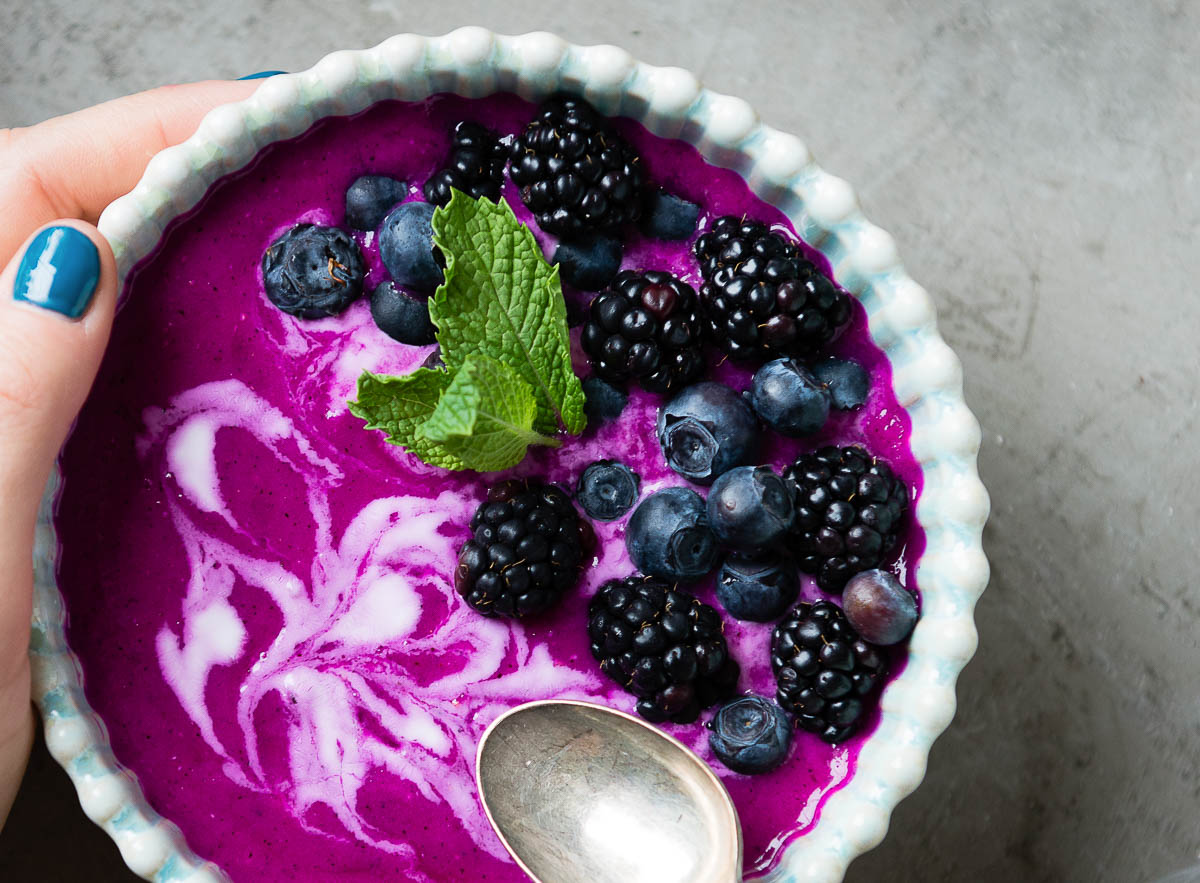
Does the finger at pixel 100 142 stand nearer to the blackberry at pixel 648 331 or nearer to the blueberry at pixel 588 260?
the blueberry at pixel 588 260

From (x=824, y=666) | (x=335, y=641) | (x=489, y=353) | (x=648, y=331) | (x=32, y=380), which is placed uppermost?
(x=648, y=331)

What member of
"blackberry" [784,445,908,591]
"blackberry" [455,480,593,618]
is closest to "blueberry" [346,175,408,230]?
"blackberry" [455,480,593,618]

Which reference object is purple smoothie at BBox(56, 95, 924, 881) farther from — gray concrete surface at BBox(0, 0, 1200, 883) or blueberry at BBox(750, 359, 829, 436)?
gray concrete surface at BBox(0, 0, 1200, 883)

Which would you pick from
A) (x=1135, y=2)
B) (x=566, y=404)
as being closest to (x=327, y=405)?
(x=566, y=404)

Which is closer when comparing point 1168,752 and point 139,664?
point 139,664

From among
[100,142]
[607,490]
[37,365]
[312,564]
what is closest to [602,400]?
[607,490]

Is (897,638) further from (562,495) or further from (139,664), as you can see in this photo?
(139,664)

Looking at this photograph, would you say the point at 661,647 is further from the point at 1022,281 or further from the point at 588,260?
the point at 1022,281
